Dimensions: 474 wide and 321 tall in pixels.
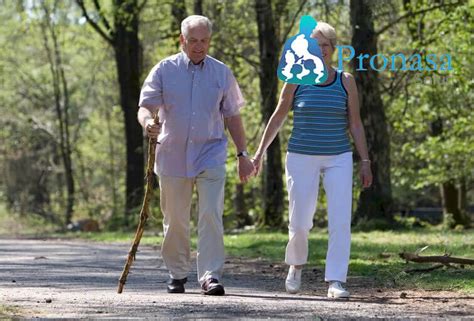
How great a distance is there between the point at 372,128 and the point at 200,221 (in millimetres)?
12094

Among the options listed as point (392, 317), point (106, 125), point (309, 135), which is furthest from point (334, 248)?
point (106, 125)

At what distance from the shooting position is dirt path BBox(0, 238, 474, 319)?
8070 mm

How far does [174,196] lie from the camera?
32.6 ft

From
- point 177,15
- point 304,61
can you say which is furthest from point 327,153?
point 177,15

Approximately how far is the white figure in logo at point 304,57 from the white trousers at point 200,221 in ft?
3.57

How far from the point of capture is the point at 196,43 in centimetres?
967

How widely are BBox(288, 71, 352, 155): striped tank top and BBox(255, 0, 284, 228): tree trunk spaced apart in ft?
46.4

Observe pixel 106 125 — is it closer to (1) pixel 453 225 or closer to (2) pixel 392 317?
(1) pixel 453 225

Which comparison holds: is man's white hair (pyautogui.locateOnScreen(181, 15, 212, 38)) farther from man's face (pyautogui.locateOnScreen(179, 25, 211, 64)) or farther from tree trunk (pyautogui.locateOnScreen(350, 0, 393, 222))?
tree trunk (pyautogui.locateOnScreen(350, 0, 393, 222))

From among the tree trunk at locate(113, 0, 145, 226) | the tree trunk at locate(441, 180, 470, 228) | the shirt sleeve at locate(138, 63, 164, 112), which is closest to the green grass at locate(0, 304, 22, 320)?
the shirt sleeve at locate(138, 63, 164, 112)

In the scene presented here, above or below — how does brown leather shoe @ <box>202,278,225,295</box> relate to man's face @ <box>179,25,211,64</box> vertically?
below

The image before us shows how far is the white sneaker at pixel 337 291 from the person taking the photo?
31.0 feet

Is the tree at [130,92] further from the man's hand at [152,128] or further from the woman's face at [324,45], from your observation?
the woman's face at [324,45]

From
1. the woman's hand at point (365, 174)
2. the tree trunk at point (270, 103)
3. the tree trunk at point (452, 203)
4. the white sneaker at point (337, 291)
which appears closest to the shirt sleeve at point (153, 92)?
the woman's hand at point (365, 174)
